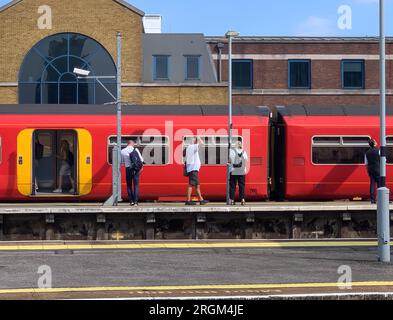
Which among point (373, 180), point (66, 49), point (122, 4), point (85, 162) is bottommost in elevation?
point (373, 180)

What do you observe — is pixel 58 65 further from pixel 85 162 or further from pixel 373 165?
pixel 373 165

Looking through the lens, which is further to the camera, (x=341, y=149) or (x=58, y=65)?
(x=58, y=65)

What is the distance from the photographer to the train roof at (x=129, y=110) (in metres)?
24.5

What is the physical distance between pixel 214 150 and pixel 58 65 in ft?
66.1

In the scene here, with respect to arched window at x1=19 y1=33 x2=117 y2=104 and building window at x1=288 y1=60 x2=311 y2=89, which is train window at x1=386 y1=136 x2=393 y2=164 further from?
building window at x1=288 y1=60 x2=311 y2=89

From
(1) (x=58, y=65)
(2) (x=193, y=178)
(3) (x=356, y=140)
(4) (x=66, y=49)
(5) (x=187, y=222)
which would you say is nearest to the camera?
(5) (x=187, y=222)

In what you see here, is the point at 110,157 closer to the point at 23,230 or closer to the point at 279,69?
the point at 23,230

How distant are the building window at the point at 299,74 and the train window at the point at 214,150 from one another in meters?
24.6

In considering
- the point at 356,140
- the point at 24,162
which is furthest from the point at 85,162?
the point at 356,140

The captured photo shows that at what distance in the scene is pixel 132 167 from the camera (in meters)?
22.2

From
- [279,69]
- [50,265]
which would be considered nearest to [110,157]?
[50,265]

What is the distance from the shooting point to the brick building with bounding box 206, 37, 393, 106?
48219mm

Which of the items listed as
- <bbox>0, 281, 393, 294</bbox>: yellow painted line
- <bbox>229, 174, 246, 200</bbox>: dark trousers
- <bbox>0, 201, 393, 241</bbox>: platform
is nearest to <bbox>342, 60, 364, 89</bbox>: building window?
<bbox>229, 174, 246, 200</bbox>: dark trousers

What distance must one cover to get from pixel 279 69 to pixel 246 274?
3649cm
